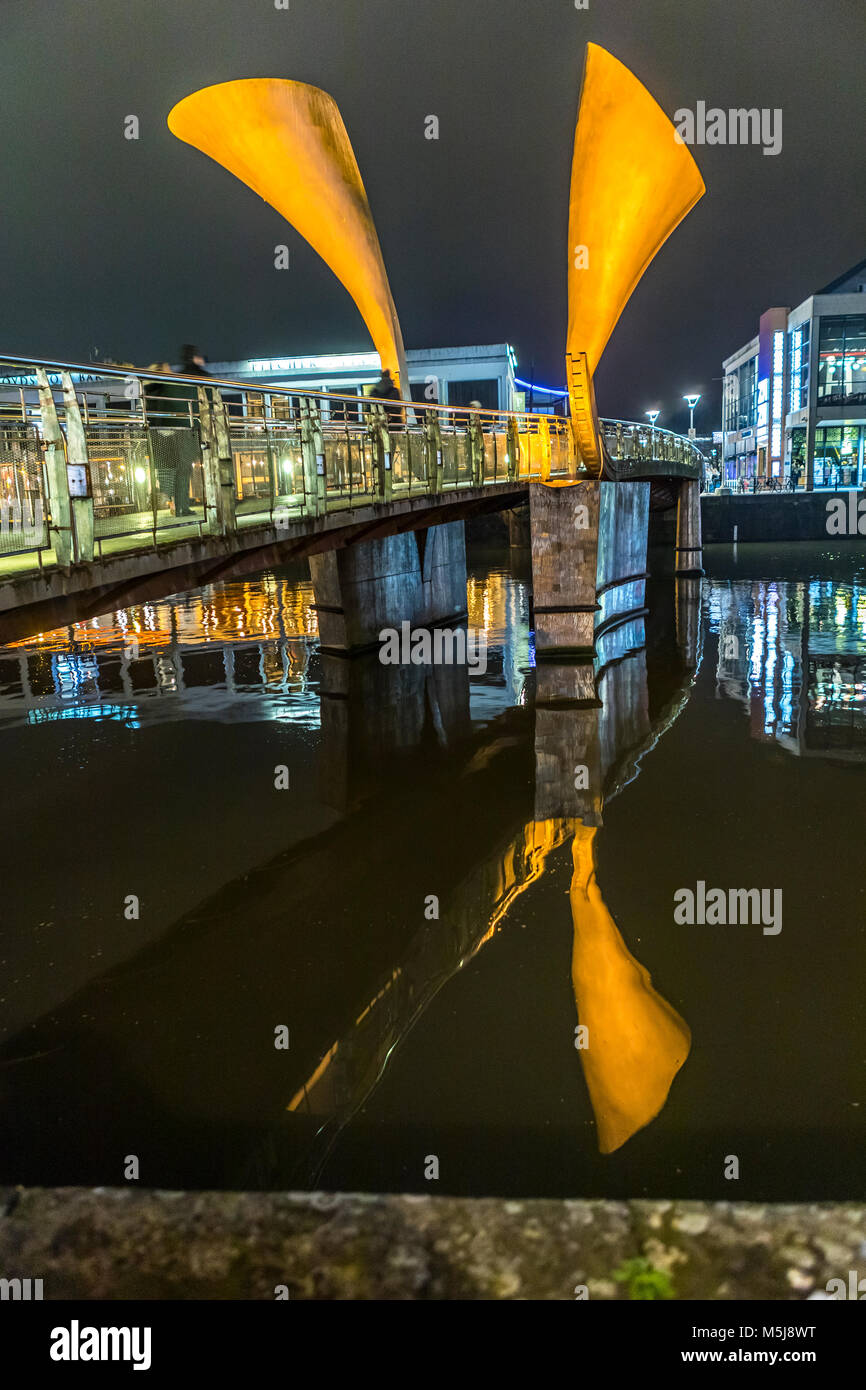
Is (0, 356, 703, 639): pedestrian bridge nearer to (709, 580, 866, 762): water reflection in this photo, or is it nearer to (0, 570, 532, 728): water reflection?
(0, 570, 532, 728): water reflection

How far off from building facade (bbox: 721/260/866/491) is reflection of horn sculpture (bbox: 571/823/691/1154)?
2219 inches

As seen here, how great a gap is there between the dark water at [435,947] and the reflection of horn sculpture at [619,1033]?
0.02m

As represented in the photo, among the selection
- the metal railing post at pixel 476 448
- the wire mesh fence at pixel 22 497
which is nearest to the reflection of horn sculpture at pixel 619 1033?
the wire mesh fence at pixel 22 497

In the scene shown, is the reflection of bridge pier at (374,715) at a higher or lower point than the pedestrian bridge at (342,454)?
lower

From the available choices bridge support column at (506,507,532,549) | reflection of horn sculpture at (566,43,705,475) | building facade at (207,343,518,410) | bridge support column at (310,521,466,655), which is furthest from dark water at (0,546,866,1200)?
building facade at (207,343,518,410)

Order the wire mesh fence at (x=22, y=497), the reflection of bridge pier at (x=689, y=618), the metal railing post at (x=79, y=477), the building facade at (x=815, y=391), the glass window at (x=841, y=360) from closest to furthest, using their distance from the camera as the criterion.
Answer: the wire mesh fence at (x=22, y=497) < the metal railing post at (x=79, y=477) < the reflection of bridge pier at (x=689, y=618) < the building facade at (x=815, y=391) < the glass window at (x=841, y=360)

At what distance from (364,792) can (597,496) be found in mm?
9277

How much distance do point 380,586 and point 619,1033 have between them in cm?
1462

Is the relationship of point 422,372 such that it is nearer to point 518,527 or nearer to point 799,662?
point 518,527

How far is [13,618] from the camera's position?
616cm

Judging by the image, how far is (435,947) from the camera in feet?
24.6

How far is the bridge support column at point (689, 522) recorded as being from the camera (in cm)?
3734

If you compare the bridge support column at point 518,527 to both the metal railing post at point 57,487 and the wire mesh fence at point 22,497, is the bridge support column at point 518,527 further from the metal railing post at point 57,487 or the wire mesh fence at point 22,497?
the wire mesh fence at point 22,497
